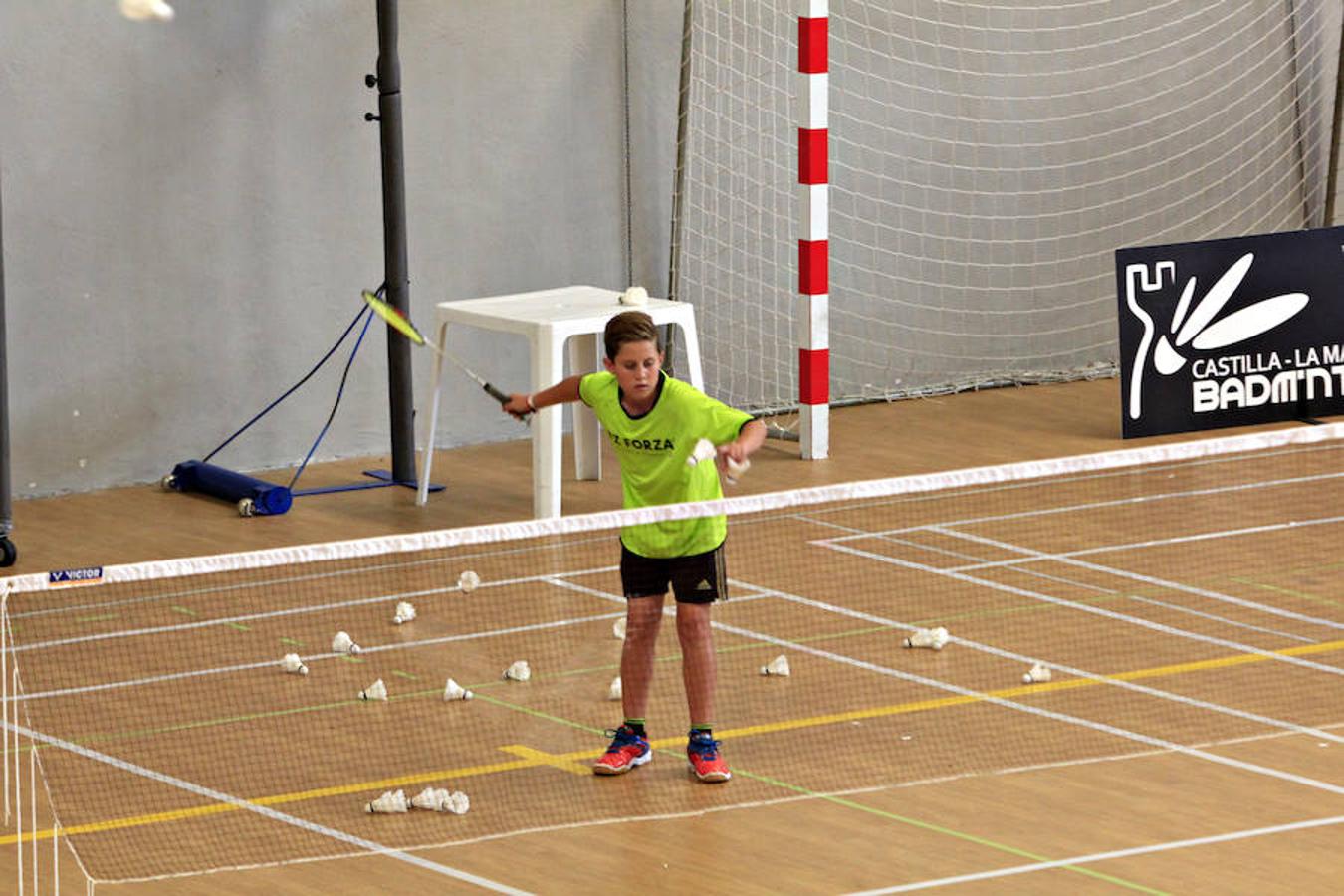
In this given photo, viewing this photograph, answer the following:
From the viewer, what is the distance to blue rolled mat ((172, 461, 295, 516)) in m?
10.5

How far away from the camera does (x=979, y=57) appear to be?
13.4m

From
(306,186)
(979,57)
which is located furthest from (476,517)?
(979,57)

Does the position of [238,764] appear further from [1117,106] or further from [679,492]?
[1117,106]

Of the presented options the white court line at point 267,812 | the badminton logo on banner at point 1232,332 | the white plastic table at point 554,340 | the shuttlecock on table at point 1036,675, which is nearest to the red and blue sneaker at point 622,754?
the white court line at point 267,812

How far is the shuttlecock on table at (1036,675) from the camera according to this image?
7.71 metres

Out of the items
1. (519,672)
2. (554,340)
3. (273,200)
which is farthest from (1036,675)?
(273,200)

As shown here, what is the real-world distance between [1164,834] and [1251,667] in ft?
5.67

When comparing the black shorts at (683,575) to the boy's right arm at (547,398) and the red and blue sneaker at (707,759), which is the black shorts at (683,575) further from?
the boy's right arm at (547,398)

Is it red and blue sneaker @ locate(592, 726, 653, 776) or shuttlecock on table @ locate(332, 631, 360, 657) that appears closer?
red and blue sneaker @ locate(592, 726, 653, 776)

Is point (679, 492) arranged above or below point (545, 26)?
below

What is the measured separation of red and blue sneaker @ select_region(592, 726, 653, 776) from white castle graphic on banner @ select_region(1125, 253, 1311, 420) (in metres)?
5.44

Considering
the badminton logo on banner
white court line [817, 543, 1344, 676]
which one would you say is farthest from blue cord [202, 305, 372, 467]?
the badminton logo on banner

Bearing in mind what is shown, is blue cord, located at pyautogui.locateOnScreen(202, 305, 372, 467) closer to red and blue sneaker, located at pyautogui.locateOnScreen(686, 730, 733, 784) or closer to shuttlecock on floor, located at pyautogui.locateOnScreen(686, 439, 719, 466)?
red and blue sneaker, located at pyautogui.locateOnScreen(686, 730, 733, 784)

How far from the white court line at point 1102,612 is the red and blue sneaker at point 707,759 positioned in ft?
7.11
